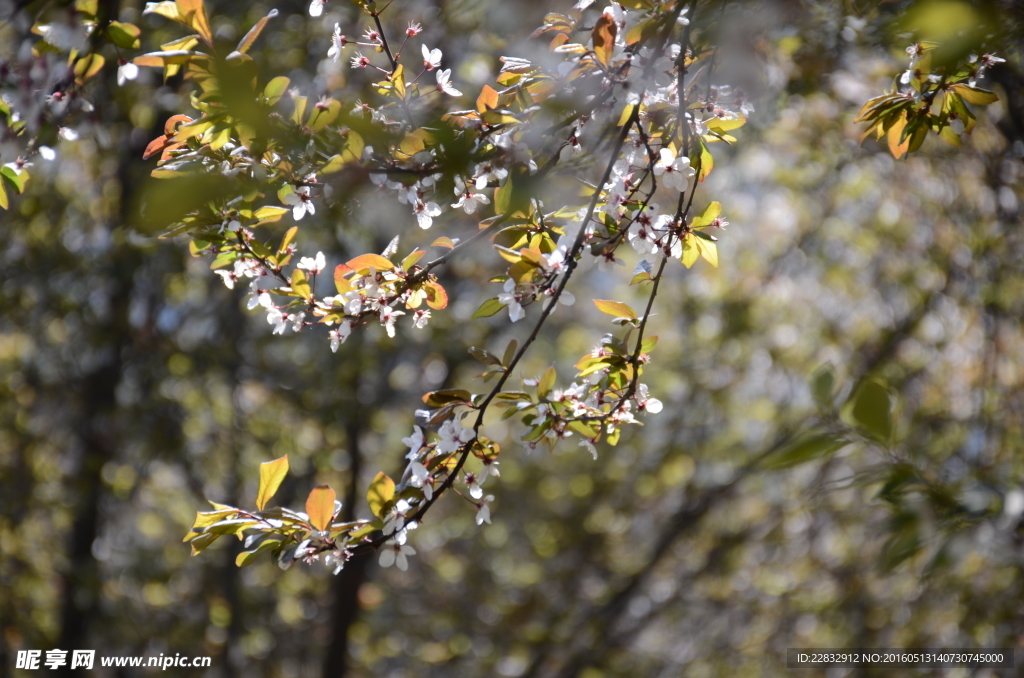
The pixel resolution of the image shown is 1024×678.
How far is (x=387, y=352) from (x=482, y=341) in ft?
1.99

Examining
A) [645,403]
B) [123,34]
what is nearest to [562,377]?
[645,403]

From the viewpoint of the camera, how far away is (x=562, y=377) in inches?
210

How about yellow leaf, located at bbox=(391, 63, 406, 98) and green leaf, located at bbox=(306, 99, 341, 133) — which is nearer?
green leaf, located at bbox=(306, 99, 341, 133)

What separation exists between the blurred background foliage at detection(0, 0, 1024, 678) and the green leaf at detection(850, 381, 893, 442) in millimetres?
2411

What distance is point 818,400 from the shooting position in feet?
2.53

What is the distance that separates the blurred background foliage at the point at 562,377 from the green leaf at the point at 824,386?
2.31 m

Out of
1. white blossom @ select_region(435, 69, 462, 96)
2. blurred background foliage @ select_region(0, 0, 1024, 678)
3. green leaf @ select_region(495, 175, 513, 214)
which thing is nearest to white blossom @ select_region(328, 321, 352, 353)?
green leaf @ select_region(495, 175, 513, 214)

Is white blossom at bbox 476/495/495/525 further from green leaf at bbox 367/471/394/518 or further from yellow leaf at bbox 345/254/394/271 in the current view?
yellow leaf at bbox 345/254/394/271

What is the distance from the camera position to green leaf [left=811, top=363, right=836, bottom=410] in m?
0.76

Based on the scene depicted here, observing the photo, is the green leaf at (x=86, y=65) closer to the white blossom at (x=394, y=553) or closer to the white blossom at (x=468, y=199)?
the white blossom at (x=468, y=199)

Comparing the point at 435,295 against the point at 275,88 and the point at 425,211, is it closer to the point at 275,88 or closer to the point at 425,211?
the point at 425,211

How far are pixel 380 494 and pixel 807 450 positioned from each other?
0.72 meters

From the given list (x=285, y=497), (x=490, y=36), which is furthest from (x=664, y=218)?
(x=285, y=497)

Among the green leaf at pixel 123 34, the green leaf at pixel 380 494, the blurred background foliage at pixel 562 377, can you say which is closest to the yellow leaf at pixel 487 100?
the green leaf at pixel 123 34
